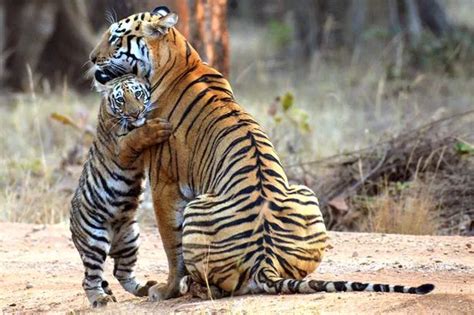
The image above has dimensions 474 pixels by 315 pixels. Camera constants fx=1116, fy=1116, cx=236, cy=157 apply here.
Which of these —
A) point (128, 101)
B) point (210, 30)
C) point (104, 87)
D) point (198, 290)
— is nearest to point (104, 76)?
point (104, 87)

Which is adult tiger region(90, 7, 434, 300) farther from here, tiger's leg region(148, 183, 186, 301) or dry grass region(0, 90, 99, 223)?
dry grass region(0, 90, 99, 223)

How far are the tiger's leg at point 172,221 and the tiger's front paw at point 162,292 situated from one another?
0.05ft

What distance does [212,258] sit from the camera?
5914mm

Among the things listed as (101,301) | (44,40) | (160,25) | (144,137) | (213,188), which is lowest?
(101,301)

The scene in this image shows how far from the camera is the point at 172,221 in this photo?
6262 millimetres

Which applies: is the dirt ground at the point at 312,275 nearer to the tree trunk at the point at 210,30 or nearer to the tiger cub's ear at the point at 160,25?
the tiger cub's ear at the point at 160,25

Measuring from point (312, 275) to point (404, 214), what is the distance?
87.7 inches

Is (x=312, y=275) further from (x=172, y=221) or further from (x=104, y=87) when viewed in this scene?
(x=104, y=87)

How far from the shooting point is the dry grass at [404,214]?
355 inches

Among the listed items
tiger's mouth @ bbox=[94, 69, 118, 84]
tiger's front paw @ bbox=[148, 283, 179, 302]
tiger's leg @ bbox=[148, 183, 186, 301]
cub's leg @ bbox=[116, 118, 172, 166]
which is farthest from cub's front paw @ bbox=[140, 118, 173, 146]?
tiger's front paw @ bbox=[148, 283, 179, 302]

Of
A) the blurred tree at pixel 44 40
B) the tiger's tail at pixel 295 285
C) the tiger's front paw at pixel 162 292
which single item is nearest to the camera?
the tiger's tail at pixel 295 285

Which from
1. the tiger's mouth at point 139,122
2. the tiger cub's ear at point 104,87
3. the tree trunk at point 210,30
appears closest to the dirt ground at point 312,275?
the tiger's mouth at point 139,122

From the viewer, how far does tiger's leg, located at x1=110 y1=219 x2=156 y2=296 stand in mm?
6809

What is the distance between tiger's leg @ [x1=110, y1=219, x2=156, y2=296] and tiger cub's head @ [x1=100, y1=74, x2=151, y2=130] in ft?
2.23
